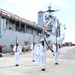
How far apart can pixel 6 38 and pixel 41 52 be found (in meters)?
25.2

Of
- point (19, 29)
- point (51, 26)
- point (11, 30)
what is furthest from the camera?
point (51, 26)

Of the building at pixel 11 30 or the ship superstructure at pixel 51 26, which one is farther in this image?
the ship superstructure at pixel 51 26

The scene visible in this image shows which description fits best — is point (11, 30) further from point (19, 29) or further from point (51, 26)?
point (51, 26)

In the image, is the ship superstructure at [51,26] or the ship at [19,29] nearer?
the ship at [19,29]

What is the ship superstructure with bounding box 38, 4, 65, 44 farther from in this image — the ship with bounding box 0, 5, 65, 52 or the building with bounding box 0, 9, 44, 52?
the building with bounding box 0, 9, 44, 52

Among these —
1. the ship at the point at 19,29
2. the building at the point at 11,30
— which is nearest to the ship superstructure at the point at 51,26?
the ship at the point at 19,29

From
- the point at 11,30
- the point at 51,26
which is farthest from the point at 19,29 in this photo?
the point at 51,26

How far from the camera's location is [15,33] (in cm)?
4344

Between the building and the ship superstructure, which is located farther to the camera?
the ship superstructure

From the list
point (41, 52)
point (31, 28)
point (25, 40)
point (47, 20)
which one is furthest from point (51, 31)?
point (41, 52)

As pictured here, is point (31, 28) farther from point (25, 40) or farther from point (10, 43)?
point (10, 43)

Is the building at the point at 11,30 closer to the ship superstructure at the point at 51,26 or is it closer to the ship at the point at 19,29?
the ship at the point at 19,29

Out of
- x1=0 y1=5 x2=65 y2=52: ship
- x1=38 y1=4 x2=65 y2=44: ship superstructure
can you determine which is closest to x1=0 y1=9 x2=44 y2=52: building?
x1=0 y1=5 x2=65 y2=52: ship

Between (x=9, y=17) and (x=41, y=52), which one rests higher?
(x=9, y=17)
